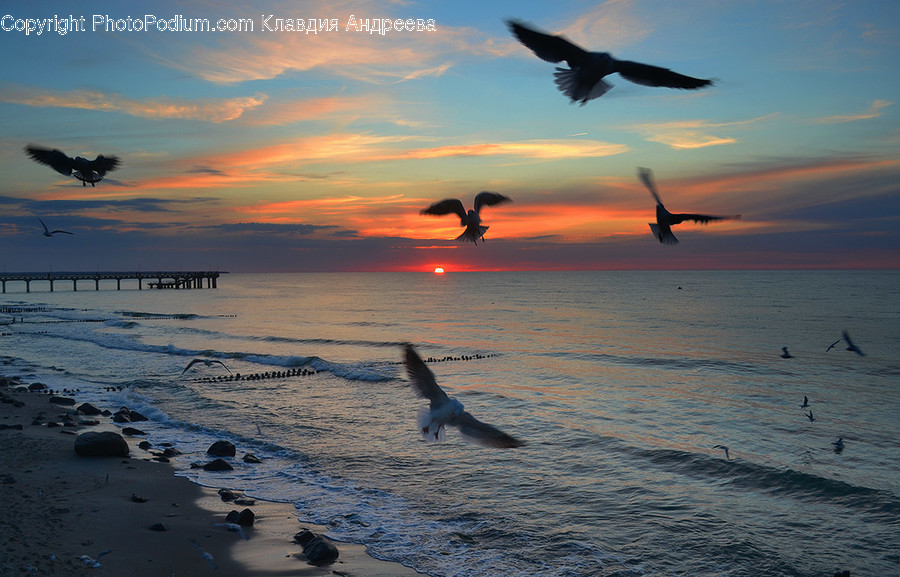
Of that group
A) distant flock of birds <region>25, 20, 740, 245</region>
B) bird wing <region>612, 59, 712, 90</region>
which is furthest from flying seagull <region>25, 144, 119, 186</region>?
bird wing <region>612, 59, 712, 90</region>

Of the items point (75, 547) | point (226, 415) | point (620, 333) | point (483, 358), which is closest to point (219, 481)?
point (75, 547)

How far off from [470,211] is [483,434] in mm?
2480

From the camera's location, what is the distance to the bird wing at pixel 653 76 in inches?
233

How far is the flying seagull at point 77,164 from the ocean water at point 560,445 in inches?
240

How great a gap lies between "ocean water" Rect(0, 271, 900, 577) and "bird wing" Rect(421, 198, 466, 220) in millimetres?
5080

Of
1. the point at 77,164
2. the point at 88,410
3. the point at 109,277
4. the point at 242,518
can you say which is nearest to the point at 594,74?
the point at 242,518

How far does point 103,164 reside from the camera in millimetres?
11070

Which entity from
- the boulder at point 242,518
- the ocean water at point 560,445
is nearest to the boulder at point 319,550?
the ocean water at point 560,445

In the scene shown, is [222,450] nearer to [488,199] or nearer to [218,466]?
[218,466]

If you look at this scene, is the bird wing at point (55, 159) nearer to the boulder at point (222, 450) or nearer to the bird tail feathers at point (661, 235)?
the boulder at point (222, 450)

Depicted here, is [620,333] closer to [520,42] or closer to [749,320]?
[749,320]

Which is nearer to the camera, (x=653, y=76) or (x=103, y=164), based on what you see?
(x=653, y=76)

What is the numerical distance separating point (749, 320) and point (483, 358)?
35814 millimetres

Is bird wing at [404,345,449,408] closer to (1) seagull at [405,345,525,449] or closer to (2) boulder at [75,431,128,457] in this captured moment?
(1) seagull at [405,345,525,449]
